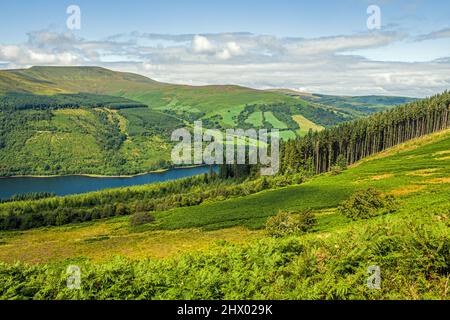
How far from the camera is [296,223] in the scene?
206 feet

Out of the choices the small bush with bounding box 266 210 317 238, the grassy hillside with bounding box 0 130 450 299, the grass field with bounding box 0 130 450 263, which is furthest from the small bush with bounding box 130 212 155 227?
the grassy hillside with bounding box 0 130 450 299

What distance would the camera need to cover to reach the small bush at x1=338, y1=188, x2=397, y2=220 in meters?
60.5

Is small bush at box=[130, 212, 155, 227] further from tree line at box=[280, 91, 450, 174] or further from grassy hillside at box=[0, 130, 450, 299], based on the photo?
grassy hillside at box=[0, 130, 450, 299]

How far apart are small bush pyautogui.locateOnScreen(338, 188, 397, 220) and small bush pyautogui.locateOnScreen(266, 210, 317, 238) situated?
6.57m

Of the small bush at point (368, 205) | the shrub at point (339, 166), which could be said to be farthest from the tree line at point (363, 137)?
the small bush at point (368, 205)

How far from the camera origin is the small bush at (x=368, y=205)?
60500 millimetres

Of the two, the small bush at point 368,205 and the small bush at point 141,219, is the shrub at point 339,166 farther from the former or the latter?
the small bush at point 368,205

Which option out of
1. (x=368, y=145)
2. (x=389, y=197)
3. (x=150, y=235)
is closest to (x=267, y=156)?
(x=368, y=145)

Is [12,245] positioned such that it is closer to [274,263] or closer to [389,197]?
[389,197]

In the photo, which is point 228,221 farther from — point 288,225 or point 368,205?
point 368,205

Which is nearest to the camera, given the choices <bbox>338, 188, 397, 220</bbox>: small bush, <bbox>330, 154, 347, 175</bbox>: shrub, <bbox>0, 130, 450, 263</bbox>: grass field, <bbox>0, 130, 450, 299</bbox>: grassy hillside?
<bbox>0, 130, 450, 299</bbox>: grassy hillside

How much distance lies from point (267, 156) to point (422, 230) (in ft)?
544

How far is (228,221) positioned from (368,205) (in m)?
36.9

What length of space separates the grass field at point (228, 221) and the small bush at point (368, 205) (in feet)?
6.26
